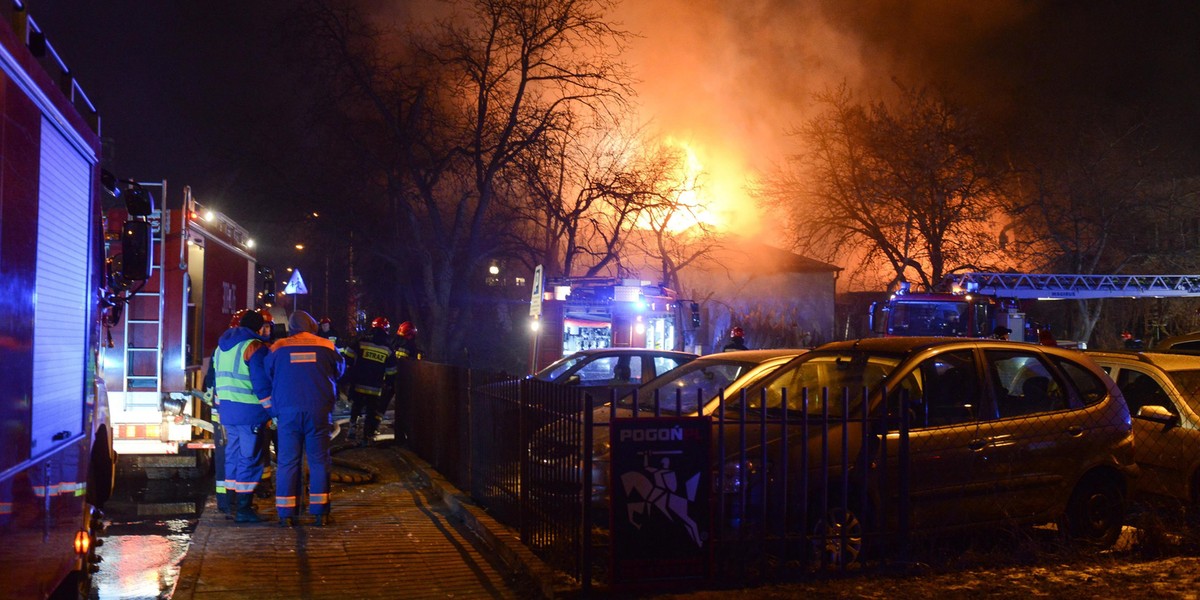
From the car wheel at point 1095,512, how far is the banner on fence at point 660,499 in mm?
3067

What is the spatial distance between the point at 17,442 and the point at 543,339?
53.7 feet

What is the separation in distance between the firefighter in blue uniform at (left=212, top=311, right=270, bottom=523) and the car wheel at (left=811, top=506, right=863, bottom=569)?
4.52m

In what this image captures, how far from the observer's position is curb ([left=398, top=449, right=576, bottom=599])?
19.6 ft

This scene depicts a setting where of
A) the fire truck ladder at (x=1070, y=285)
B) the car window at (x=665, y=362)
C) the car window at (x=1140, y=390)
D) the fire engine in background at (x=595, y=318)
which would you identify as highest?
the fire truck ladder at (x=1070, y=285)

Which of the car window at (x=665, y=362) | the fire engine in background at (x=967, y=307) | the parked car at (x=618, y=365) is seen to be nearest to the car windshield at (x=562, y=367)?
the parked car at (x=618, y=365)

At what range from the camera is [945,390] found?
7023 millimetres

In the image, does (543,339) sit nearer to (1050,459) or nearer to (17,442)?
(1050,459)

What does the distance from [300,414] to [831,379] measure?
13.5ft

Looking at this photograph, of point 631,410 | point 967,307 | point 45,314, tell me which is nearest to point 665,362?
point 631,410

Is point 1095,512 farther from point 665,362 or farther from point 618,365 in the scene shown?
point 618,365

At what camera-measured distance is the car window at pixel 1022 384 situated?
7.16 metres

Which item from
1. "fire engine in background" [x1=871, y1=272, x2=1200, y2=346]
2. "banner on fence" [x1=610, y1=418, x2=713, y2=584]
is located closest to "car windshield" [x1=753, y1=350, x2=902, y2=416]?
"banner on fence" [x1=610, y1=418, x2=713, y2=584]

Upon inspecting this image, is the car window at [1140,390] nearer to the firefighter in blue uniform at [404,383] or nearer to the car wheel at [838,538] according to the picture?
the car wheel at [838,538]

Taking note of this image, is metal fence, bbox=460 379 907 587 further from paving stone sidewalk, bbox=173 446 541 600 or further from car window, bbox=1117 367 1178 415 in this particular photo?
car window, bbox=1117 367 1178 415
